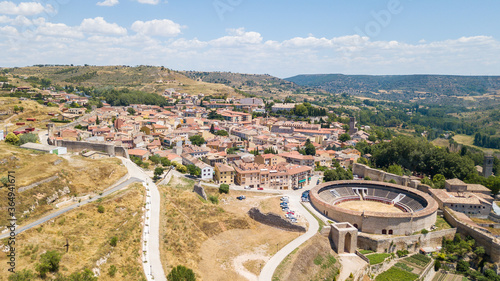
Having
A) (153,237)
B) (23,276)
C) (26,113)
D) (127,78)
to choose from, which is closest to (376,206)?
(153,237)

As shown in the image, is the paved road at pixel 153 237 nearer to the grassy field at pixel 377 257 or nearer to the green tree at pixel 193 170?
the green tree at pixel 193 170

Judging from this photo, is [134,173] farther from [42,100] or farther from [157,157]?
[42,100]

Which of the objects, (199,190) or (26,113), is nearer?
(199,190)

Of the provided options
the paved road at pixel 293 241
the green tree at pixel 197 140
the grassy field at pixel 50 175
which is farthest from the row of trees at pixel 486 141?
the grassy field at pixel 50 175

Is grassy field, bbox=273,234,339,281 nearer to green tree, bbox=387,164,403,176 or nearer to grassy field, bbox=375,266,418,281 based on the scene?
grassy field, bbox=375,266,418,281

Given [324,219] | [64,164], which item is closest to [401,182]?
[324,219]

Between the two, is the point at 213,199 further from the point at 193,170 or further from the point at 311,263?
the point at 311,263

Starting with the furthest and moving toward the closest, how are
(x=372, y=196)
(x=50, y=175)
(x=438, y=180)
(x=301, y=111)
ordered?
1. (x=301, y=111)
2. (x=438, y=180)
3. (x=372, y=196)
4. (x=50, y=175)
